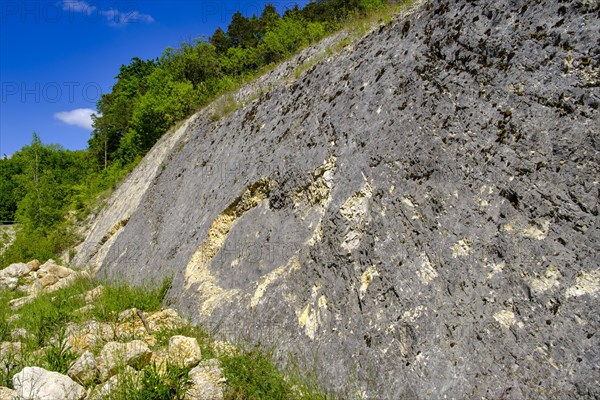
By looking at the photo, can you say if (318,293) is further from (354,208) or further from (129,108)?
(129,108)

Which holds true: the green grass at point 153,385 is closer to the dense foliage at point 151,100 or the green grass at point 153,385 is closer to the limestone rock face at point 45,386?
the limestone rock face at point 45,386

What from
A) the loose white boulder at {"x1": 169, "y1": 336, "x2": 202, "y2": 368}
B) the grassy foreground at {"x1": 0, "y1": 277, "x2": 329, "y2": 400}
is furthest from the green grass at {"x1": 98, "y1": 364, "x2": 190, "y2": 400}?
the loose white boulder at {"x1": 169, "y1": 336, "x2": 202, "y2": 368}

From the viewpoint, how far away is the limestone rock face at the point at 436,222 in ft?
9.04

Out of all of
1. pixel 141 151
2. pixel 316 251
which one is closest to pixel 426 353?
pixel 316 251

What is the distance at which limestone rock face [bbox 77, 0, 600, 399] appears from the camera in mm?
2754

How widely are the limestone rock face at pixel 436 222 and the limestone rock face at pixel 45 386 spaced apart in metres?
1.62

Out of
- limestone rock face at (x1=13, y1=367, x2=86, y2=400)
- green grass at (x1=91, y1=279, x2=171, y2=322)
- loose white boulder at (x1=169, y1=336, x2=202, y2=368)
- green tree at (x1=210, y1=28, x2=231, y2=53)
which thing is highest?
green tree at (x1=210, y1=28, x2=231, y2=53)

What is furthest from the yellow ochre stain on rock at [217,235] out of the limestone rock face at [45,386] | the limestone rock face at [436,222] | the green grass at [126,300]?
the limestone rock face at [45,386]

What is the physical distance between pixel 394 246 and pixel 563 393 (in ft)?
5.49

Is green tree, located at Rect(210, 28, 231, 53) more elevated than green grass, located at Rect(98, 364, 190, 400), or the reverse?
green tree, located at Rect(210, 28, 231, 53)

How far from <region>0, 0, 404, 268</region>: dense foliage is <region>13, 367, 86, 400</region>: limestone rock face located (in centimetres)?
808

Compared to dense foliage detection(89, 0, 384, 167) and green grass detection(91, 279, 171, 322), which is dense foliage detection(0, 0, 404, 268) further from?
green grass detection(91, 279, 171, 322)

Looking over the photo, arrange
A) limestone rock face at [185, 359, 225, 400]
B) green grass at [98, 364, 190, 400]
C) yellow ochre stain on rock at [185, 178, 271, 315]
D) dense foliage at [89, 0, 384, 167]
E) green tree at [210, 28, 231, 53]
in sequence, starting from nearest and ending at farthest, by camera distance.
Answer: green grass at [98, 364, 190, 400], limestone rock face at [185, 359, 225, 400], yellow ochre stain on rock at [185, 178, 271, 315], dense foliage at [89, 0, 384, 167], green tree at [210, 28, 231, 53]

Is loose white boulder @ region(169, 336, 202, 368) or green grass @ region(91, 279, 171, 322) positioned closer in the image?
loose white boulder @ region(169, 336, 202, 368)
